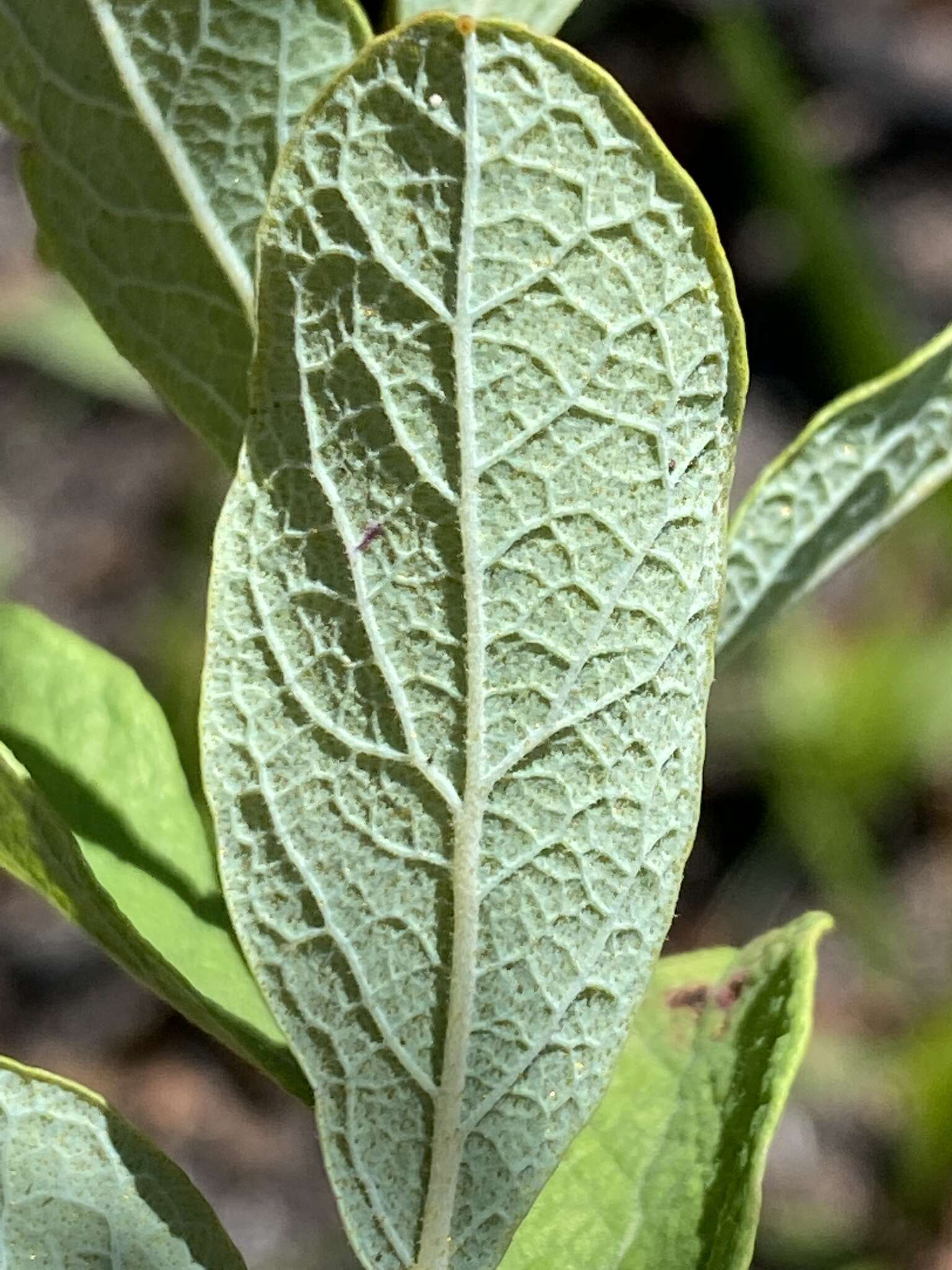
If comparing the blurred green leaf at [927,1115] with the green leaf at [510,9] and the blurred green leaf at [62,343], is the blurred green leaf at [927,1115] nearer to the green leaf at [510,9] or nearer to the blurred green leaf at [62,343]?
the green leaf at [510,9]

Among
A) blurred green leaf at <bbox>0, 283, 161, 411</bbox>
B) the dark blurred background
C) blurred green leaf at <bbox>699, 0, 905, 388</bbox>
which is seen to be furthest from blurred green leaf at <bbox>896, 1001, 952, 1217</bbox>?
blurred green leaf at <bbox>0, 283, 161, 411</bbox>

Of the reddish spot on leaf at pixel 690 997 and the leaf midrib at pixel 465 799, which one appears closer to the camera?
the leaf midrib at pixel 465 799

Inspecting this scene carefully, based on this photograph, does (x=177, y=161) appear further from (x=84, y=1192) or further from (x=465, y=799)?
(x=84, y=1192)

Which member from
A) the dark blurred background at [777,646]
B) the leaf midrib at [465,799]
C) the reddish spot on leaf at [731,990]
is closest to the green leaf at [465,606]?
the leaf midrib at [465,799]

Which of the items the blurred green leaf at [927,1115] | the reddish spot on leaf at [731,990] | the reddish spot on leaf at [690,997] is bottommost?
the blurred green leaf at [927,1115]

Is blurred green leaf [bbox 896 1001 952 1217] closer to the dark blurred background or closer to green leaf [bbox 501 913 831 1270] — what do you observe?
the dark blurred background

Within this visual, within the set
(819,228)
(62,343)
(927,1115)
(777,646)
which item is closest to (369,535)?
(927,1115)

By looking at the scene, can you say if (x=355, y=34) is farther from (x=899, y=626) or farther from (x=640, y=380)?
(x=899, y=626)

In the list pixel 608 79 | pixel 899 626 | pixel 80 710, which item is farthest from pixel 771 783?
pixel 608 79
